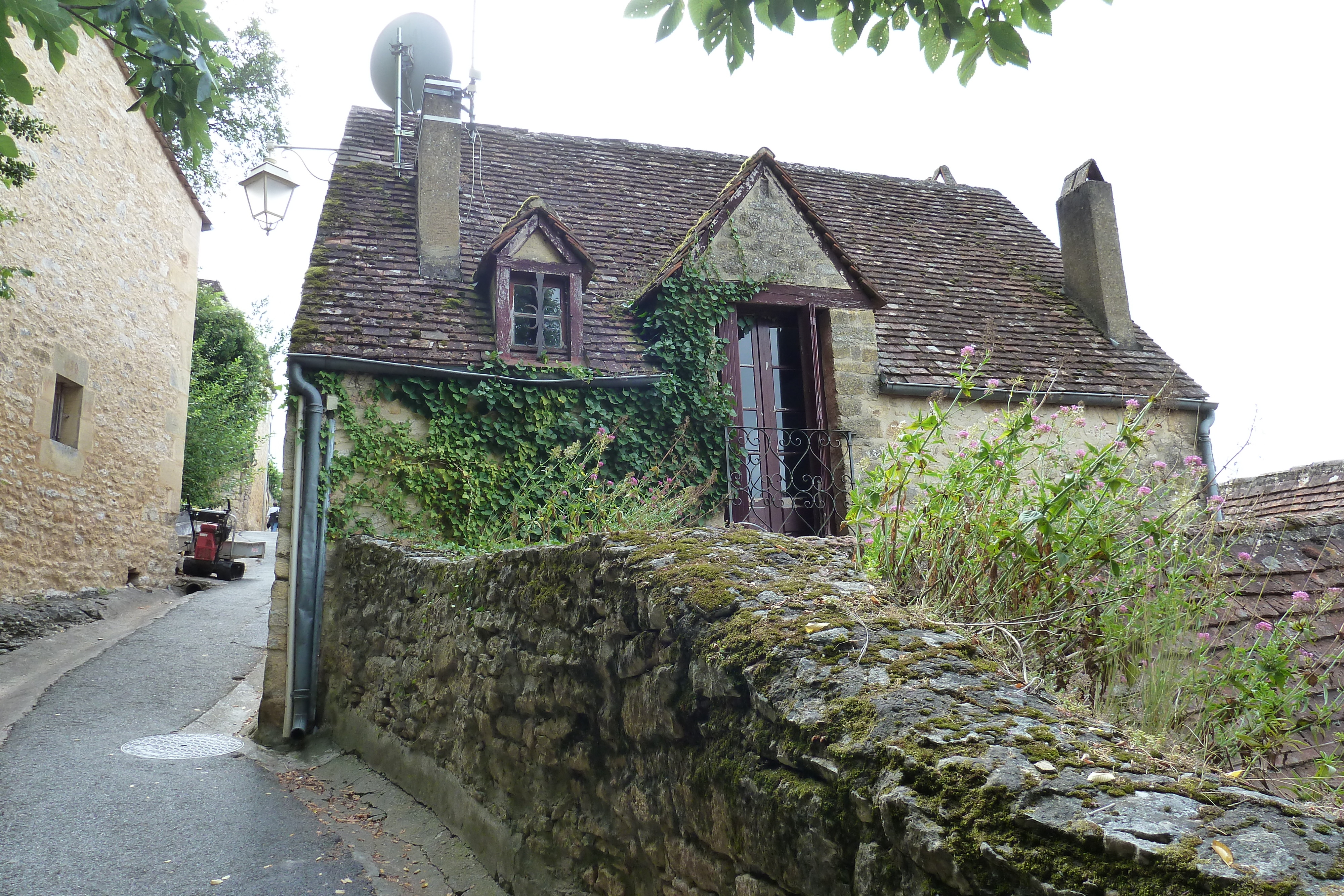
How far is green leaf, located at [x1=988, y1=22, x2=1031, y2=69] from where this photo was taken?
9.30 ft

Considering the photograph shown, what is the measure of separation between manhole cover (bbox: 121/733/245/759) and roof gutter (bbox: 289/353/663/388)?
3.15 meters

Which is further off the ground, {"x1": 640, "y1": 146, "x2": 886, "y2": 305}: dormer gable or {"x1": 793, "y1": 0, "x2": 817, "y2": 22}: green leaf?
{"x1": 640, "y1": 146, "x2": 886, "y2": 305}: dormer gable

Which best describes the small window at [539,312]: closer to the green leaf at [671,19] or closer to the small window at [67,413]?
the green leaf at [671,19]

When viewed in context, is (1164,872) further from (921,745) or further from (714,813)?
(714,813)

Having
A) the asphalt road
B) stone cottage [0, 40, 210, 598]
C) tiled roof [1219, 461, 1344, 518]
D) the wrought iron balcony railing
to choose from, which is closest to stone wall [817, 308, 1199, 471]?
the wrought iron balcony railing

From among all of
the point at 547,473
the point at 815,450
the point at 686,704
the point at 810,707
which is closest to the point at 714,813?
the point at 686,704

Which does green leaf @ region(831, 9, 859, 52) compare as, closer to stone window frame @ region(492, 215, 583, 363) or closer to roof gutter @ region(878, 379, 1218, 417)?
stone window frame @ region(492, 215, 583, 363)

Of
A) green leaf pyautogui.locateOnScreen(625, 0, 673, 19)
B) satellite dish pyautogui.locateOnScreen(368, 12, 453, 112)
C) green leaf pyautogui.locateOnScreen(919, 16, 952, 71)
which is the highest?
satellite dish pyautogui.locateOnScreen(368, 12, 453, 112)

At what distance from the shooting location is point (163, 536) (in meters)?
14.3

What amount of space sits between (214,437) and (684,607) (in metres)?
19.4

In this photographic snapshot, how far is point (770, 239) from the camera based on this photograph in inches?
363

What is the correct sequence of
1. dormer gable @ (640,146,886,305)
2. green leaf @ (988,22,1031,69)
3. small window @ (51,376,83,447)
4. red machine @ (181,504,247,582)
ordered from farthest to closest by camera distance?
red machine @ (181,504,247,582) < small window @ (51,376,83,447) < dormer gable @ (640,146,886,305) < green leaf @ (988,22,1031,69)

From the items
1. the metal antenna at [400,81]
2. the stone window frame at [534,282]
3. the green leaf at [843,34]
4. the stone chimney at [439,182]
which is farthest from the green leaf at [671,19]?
the metal antenna at [400,81]

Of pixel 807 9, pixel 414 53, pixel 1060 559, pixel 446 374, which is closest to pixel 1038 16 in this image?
pixel 807 9
